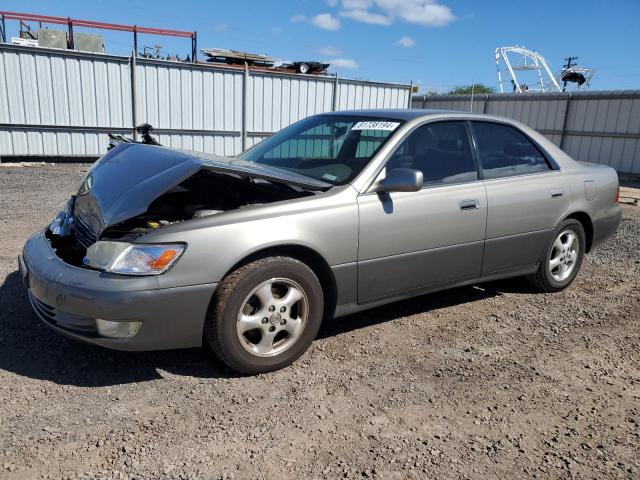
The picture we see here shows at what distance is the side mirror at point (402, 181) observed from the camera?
135 inches

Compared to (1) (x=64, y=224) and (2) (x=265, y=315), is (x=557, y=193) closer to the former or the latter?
(2) (x=265, y=315)

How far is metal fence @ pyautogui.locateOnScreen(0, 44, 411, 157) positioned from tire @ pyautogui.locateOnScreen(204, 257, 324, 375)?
11.6 m

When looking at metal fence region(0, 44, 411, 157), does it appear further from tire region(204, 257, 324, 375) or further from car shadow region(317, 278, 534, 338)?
tire region(204, 257, 324, 375)

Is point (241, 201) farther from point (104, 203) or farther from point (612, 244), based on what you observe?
point (612, 244)

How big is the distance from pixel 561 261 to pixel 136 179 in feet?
12.4

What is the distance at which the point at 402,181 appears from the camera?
3439mm

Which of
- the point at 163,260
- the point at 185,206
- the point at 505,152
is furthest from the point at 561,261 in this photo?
the point at 163,260

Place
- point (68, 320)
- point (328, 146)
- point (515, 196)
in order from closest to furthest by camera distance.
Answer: point (68, 320), point (328, 146), point (515, 196)

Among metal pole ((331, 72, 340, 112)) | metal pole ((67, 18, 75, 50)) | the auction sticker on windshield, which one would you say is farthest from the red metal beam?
the auction sticker on windshield

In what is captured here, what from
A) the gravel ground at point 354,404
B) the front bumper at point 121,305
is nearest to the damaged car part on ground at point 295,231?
the front bumper at point 121,305

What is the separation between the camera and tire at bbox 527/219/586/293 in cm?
475

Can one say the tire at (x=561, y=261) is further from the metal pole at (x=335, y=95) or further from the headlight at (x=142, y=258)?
the metal pole at (x=335, y=95)

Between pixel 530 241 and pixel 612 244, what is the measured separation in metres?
3.34

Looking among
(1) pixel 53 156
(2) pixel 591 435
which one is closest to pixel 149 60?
(1) pixel 53 156
